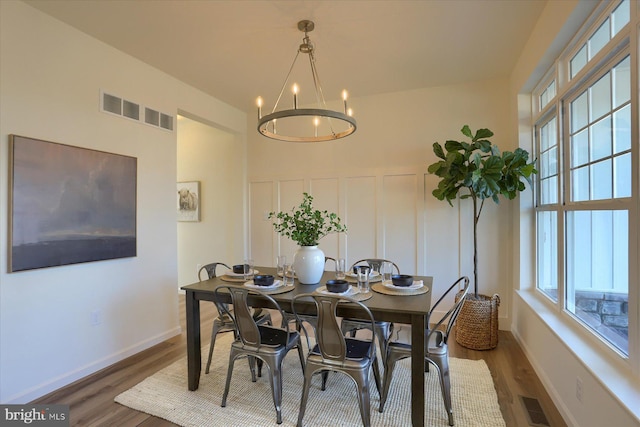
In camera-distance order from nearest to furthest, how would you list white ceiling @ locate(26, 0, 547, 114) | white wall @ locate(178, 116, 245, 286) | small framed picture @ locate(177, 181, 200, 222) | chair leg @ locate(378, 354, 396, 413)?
chair leg @ locate(378, 354, 396, 413), white ceiling @ locate(26, 0, 547, 114), white wall @ locate(178, 116, 245, 286), small framed picture @ locate(177, 181, 200, 222)

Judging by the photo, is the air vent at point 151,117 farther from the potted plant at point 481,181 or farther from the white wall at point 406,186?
the potted plant at point 481,181

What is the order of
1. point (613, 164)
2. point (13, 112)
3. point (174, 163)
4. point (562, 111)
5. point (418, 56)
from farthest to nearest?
point (174, 163), point (418, 56), point (562, 111), point (13, 112), point (613, 164)

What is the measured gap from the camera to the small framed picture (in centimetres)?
536

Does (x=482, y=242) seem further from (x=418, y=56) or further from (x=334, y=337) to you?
(x=334, y=337)

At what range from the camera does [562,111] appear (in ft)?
8.19

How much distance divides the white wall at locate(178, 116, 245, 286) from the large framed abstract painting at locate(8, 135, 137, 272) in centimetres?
191

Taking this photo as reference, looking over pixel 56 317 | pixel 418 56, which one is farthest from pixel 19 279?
pixel 418 56

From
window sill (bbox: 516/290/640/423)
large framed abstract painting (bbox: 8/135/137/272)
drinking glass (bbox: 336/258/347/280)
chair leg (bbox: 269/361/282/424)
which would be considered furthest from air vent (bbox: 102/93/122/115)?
window sill (bbox: 516/290/640/423)

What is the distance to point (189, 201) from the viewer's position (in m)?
5.46

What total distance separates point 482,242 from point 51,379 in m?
4.36

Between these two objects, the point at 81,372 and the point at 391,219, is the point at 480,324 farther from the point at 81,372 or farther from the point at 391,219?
the point at 81,372

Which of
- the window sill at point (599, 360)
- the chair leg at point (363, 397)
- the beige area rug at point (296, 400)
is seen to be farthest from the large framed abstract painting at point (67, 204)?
the window sill at point (599, 360)

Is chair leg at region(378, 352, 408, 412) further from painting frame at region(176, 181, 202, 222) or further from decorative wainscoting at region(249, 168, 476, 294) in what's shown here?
painting frame at region(176, 181, 202, 222)

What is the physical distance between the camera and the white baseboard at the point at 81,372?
2.34 m
